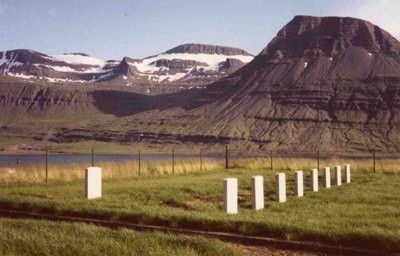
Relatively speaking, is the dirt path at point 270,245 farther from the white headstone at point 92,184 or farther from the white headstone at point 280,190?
the white headstone at point 280,190

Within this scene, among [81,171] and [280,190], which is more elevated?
[280,190]

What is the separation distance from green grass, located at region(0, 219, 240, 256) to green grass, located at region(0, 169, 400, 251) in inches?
92.5

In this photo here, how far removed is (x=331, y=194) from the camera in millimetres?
20219

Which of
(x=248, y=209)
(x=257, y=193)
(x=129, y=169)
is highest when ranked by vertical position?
(x=257, y=193)

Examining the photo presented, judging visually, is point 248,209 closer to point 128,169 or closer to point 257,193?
point 257,193

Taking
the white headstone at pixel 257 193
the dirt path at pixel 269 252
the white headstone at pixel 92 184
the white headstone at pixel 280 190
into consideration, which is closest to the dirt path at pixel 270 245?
the dirt path at pixel 269 252

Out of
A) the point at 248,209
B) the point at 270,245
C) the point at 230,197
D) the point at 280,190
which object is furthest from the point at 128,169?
the point at 270,245

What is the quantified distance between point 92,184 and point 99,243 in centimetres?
985

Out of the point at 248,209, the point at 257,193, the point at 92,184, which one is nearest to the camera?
the point at 257,193

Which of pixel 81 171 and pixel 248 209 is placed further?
pixel 81 171

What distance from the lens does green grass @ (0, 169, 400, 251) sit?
38.6 ft

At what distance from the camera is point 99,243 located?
1020 cm

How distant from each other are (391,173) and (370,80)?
6906 inches

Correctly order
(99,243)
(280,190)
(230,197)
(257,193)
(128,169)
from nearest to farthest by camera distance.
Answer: (99,243) < (230,197) < (257,193) < (280,190) < (128,169)
